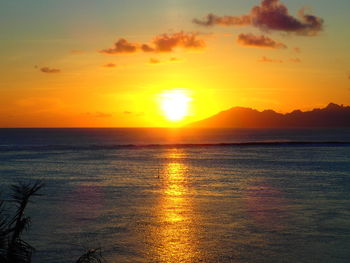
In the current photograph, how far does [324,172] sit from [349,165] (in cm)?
1357

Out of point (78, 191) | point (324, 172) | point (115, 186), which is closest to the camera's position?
point (78, 191)

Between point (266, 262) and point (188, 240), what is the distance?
5759 mm

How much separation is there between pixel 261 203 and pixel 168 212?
29.9 ft

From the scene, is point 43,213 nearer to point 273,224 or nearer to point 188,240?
point 188,240

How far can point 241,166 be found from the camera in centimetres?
7800

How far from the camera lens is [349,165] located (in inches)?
3120

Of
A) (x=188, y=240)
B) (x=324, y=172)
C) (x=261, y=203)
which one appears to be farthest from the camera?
(x=324, y=172)

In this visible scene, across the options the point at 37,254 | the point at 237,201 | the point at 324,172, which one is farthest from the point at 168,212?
the point at 324,172

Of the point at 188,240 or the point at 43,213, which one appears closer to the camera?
the point at 188,240

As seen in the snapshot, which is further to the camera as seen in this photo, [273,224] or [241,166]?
[241,166]

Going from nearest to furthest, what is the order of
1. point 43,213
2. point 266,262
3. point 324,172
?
point 266,262, point 43,213, point 324,172

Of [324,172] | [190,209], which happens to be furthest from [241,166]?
[190,209]

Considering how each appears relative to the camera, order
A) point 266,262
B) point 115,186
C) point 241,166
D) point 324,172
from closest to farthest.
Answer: point 266,262 < point 115,186 < point 324,172 < point 241,166

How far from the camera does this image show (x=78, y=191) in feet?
164
